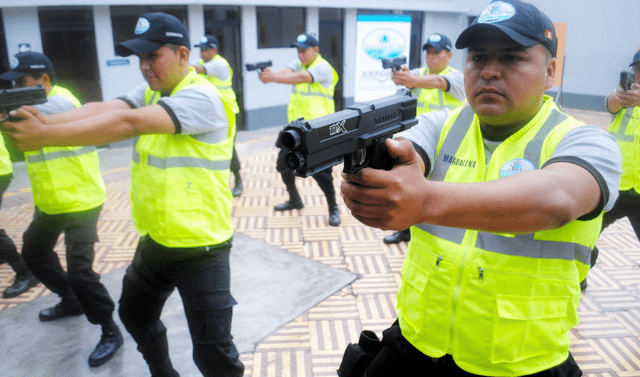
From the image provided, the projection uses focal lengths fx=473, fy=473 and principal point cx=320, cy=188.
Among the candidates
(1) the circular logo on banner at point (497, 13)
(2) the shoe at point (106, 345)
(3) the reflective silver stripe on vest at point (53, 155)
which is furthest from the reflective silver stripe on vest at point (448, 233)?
(3) the reflective silver stripe on vest at point (53, 155)

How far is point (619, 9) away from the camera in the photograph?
1202 centimetres

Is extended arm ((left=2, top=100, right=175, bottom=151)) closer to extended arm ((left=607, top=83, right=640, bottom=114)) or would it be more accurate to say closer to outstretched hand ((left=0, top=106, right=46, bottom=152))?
outstretched hand ((left=0, top=106, right=46, bottom=152))

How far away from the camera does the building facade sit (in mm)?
8586

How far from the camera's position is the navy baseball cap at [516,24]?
4.69ft

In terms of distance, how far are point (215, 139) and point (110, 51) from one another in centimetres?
772

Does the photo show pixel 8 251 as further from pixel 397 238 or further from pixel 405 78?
pixel 405 78

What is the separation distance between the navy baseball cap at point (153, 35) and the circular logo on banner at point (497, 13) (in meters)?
1.70

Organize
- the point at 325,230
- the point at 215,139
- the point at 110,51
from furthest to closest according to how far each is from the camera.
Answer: the point at 110,51, the point at 325,230, the point at 215,139

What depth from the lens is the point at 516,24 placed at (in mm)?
1432

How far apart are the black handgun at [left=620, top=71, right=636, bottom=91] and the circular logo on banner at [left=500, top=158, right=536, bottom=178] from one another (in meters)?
2.92

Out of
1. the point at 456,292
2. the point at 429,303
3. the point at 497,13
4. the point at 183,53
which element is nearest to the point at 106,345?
the point at 183,53

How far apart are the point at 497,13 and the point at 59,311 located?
3827mm

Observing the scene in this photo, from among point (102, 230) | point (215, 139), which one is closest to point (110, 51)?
point (102, 230)

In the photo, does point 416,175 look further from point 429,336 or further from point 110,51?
point 110,51
